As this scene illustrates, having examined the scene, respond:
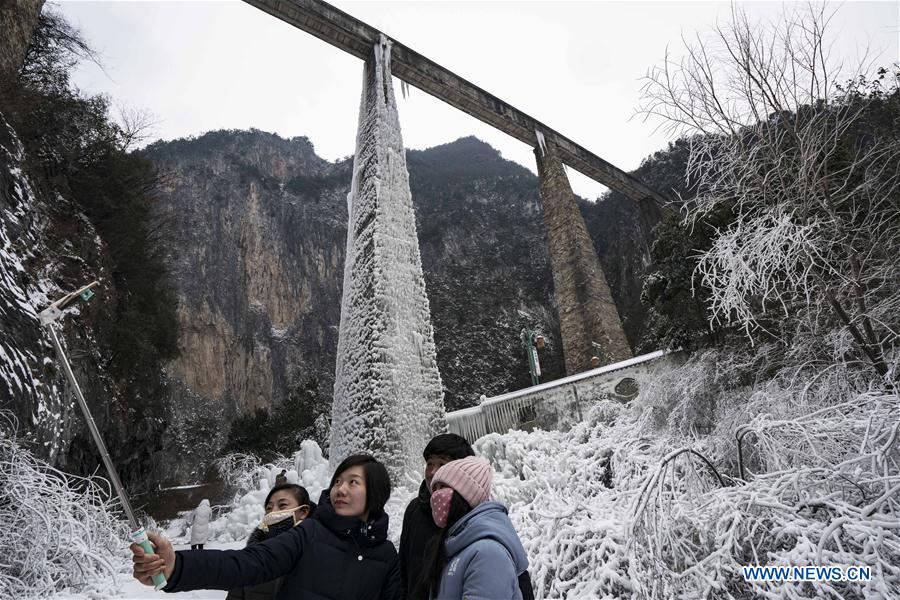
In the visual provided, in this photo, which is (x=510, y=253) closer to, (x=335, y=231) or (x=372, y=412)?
(x=335, y=231)

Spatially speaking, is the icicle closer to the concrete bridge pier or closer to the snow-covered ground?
the concrete bridge pier

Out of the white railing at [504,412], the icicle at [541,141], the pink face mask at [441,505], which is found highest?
the icicle at [541,141]

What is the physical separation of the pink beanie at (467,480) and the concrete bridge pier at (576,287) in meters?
9.67

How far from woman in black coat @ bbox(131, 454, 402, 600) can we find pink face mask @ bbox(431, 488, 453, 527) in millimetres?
213

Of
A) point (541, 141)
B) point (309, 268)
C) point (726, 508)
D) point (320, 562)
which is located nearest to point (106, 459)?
point (320, 562)

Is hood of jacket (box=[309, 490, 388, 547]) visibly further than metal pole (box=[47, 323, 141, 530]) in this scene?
Yes

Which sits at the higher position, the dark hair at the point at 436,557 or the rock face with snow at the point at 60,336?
the rock face with snow at the point at 60,336

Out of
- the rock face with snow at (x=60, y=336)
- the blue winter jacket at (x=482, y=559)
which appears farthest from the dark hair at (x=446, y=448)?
the rock face with snow at (x=60, y=336)

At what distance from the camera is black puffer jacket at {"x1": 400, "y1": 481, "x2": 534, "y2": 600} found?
1.59 meters

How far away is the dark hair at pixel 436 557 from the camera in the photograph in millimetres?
1420

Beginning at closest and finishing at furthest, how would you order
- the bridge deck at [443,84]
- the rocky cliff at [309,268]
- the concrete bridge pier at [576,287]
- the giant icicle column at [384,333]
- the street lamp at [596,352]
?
the giant icicle column at [384,333]
the bridge deck at [443,84]
the street lamp at [596,352]
the concrete bridge pier at [576,287]
the rocky cliff at [309,268]

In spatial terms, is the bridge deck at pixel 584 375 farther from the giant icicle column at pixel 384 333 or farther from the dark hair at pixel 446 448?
the dark hair at pixel 446 448

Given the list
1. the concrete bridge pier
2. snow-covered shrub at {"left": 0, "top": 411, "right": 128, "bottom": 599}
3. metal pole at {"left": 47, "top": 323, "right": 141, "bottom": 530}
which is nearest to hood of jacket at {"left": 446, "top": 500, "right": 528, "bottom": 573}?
metal pole at {"left": 47, "top": 323, "right": 141, "bottom": 530}

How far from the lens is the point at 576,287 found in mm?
11414
